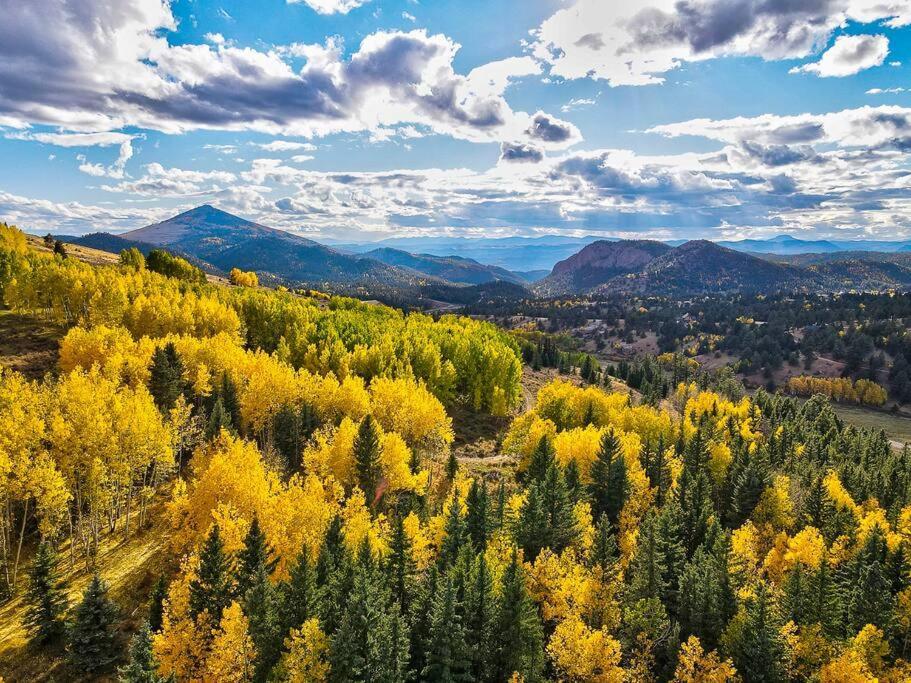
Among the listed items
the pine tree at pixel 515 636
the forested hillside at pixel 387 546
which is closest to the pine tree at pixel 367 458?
the forested hillside at pixel 387 546

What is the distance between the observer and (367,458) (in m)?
64.7

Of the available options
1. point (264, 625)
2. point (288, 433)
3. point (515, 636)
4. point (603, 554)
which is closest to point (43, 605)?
point (264, 625)

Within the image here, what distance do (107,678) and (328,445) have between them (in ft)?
110

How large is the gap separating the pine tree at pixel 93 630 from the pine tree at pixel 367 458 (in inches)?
1173

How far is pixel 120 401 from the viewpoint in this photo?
53312 millimetres

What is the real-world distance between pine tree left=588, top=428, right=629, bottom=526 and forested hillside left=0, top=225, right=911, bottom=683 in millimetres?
307

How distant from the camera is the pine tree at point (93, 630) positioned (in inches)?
1476

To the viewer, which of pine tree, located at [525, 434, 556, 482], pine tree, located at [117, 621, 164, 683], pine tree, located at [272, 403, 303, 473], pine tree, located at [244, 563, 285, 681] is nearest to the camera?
pine tree, located at [117, 621, 164, 683]

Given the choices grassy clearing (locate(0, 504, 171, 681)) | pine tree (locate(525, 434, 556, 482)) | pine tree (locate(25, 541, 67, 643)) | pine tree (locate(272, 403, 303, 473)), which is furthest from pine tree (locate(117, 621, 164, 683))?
pine tree (locate(525, 434, 556, 482))

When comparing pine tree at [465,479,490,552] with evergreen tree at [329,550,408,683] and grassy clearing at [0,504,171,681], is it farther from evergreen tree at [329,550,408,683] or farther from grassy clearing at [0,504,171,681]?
grassy clearing at [0,504,171,681]

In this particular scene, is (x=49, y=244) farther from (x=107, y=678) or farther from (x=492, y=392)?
(x=107, y=678)

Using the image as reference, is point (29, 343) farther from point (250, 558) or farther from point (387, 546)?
point (387, 546)

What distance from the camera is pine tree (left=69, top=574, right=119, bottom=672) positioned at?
3750cm

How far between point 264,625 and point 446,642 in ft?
44.2
